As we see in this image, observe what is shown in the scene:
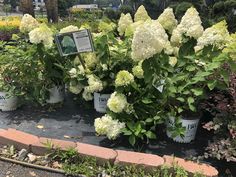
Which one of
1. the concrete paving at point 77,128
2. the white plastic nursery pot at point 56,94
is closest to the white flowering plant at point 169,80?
the concrete paving at point 77,128

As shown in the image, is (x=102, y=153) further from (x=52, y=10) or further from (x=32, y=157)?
(x=52, y=10)

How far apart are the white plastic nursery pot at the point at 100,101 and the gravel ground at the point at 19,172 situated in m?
1.09

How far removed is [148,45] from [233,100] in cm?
85

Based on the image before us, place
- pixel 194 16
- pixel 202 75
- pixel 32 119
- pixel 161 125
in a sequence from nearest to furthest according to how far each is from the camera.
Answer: pixel 202 75
pixel 194 16
pixel 161 125
pixel 32 119

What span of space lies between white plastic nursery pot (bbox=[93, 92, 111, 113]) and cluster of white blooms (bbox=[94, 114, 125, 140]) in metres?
0.63

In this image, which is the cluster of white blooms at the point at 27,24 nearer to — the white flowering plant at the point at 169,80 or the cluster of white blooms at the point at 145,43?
the white flowering plant at the point at 169,80

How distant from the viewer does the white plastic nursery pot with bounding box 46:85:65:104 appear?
4.36 metres

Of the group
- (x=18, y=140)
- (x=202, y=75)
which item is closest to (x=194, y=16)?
(x=202, y=75)

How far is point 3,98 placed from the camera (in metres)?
4.29

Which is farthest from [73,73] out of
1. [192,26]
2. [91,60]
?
[192,26]

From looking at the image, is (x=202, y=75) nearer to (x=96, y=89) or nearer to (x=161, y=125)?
(x=161, y=125)

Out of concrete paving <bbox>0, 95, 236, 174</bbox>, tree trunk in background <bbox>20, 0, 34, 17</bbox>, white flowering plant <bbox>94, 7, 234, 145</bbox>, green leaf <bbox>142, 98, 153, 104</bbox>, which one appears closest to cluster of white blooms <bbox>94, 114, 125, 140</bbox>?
white flowering plant <bbox>94, 7, 234, 145</bbox>

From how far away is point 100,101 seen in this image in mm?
4082

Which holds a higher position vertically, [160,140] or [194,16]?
[194,16]
